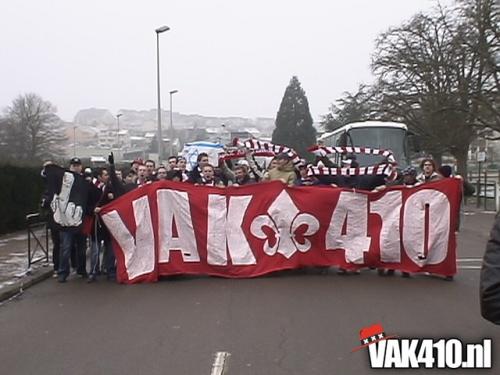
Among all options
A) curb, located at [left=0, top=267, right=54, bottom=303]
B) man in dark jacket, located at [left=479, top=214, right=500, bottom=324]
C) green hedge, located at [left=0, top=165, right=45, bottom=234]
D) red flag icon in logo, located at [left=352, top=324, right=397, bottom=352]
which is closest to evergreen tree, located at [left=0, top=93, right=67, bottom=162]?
green hedge, located at [left=0, top=165, right=45, bottom=234]

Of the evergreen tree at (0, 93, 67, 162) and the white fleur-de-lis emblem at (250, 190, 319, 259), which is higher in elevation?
the evergreen tree at (0, 93, 67, 162)

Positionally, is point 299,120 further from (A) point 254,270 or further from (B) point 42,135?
(A) point 254,270

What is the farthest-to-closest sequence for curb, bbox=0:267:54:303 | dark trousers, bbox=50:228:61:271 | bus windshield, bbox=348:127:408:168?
1. bus windshield, bbox=348:127:408:168
2. dark trousers, bbox=50:228:61:271
3. curb, bbox=0:267:54:303

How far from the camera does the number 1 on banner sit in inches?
464

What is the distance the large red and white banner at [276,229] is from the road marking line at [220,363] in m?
4.75

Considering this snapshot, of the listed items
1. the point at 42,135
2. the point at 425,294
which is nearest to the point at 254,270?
the point at 425,294

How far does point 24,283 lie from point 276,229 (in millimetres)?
4186

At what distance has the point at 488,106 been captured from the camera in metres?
29.9

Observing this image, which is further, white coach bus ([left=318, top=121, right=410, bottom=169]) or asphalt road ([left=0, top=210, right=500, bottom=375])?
white coach bus ([left=318, top=121, right=410, bottom=169])

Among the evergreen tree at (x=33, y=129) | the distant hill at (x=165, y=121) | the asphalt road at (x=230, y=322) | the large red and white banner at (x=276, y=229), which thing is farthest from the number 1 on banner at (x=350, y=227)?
the distant hill at (x=165, y=121)

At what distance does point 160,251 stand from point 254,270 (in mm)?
1568

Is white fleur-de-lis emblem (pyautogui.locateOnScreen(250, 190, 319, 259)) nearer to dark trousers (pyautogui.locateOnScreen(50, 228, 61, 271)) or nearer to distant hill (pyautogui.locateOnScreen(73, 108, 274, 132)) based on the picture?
dark trousers (pyautogui.locateOnScreen(50, 228, 61, 271))

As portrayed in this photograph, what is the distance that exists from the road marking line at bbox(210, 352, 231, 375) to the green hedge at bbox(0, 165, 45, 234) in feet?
46.1

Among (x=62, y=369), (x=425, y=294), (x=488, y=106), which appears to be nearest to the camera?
(x=62, y=369)
